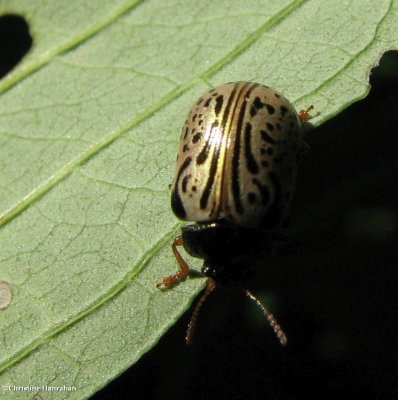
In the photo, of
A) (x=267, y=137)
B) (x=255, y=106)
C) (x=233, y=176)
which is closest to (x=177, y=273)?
(x=233, y=176)

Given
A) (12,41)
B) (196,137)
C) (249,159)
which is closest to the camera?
(249,159)

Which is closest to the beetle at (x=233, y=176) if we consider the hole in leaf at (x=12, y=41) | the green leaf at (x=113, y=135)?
the green leaf at (x=113, y=135)

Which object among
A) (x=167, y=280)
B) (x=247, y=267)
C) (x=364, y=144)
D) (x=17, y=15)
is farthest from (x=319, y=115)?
(x=17, y=15)

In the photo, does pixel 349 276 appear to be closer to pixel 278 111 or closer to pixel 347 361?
pixel 347 361

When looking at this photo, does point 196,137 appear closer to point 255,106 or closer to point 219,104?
point 219,104

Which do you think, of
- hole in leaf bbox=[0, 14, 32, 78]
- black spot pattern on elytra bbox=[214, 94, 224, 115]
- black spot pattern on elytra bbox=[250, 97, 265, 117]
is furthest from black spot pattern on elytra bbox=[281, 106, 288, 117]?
hole in leaf bbox=[0, 14, 32, 78]

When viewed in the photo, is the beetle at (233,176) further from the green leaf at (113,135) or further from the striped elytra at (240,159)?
the green leaf at (113,135)

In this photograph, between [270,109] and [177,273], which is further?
[177,273]
